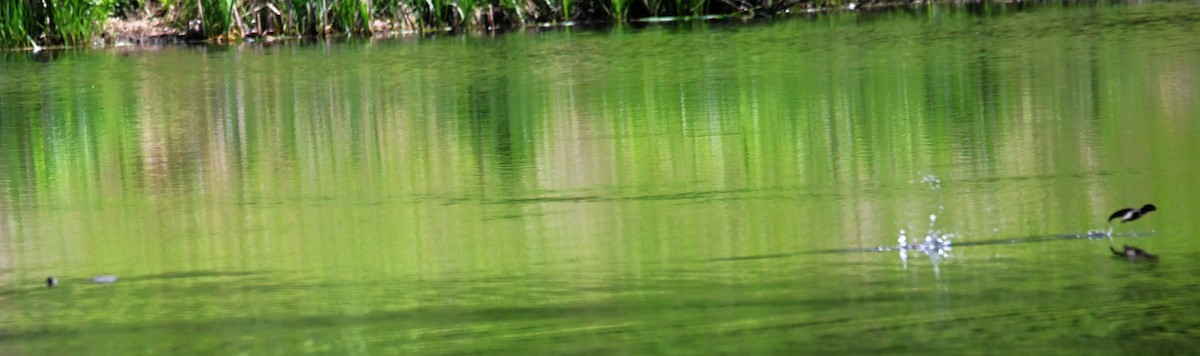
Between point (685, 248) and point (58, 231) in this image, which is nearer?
point (685, 248)

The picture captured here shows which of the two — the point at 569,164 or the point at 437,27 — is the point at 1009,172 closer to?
the point at 569,164

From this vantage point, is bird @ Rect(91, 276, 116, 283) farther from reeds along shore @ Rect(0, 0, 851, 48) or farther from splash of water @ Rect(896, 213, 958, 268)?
reeds along shore @ Rect(0, 0, 851, 48)

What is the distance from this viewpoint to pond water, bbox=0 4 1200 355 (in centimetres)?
471

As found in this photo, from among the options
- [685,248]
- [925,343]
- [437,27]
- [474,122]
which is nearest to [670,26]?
[437,27]

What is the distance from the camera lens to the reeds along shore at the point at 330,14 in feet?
62.8

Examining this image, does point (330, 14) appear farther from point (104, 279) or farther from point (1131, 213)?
point (1131, 213)

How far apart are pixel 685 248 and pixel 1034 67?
20.9 feet

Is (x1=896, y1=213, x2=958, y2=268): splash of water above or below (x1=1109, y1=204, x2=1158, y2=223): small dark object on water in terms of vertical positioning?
below

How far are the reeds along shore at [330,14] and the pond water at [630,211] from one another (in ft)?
21.3

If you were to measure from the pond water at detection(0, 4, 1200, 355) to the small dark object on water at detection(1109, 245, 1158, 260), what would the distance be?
2.5 inches

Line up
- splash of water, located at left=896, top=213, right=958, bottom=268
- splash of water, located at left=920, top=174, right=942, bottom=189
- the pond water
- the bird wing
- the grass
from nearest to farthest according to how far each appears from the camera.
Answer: the pond water, splash of water, located at left=896, top=213, right=958, bottom=268, the bird wing, splash of water, located at left=920, top=174, right=942, bottom=189, the grass

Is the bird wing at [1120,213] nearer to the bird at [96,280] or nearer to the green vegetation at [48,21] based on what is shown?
the bird at [96,280]

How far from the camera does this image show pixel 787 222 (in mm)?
6078

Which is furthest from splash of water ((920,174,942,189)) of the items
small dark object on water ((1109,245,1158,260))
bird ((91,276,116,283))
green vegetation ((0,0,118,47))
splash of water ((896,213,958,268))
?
green vegetation ((0,0,118,47))
